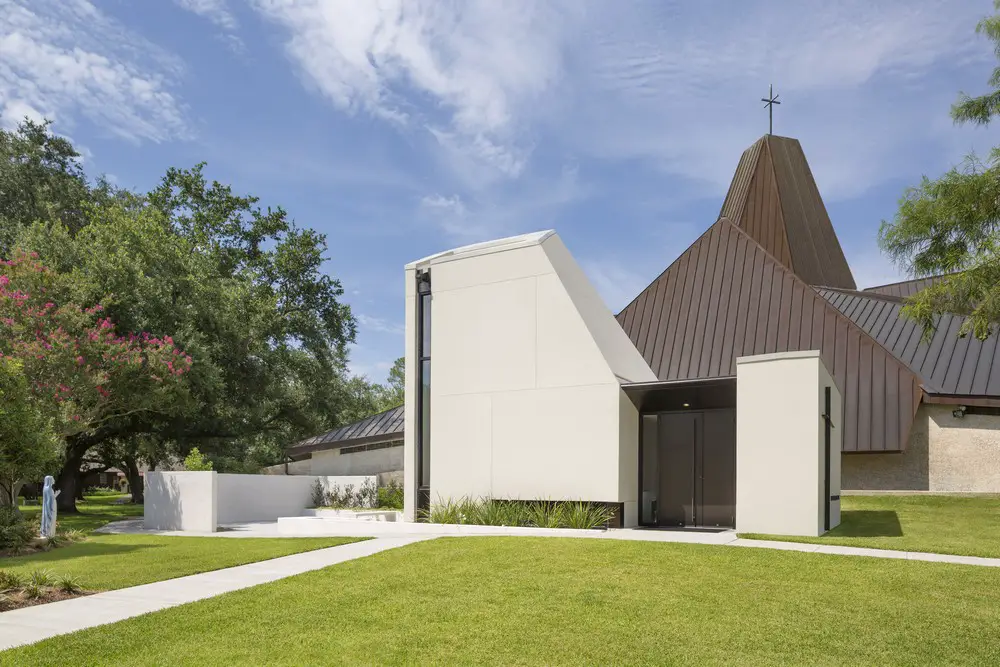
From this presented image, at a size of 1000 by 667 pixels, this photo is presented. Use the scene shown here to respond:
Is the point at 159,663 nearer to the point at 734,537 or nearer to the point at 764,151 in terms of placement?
the point at 734,537

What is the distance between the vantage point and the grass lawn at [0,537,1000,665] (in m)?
7.59

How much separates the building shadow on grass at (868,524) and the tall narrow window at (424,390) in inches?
367

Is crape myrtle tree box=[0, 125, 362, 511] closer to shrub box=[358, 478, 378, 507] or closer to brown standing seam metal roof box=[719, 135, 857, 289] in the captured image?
shrub box=[358, 478, 378, 507]

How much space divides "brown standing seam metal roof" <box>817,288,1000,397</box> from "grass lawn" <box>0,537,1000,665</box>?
615 inches

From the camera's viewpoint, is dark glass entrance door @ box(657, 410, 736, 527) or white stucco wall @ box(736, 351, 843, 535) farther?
dark glass entrance door @ box(657, 410, 736, 527)

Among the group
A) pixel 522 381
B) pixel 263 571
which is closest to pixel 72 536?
pixel 263 571

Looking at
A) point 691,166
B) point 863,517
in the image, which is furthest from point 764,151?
point 863,517

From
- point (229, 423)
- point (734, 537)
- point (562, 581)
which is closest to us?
point (562, 581)

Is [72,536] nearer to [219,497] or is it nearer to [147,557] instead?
[147,557]

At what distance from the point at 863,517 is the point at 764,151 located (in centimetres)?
2325

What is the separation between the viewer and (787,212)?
3656 cm

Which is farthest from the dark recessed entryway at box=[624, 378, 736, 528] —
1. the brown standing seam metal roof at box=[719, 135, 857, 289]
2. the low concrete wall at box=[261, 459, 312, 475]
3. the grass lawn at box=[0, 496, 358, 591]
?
the brown standing seam metal roof at box=[719, 135, 857, 289]

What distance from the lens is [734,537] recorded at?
1488cm

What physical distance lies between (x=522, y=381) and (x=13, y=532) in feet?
35.5
